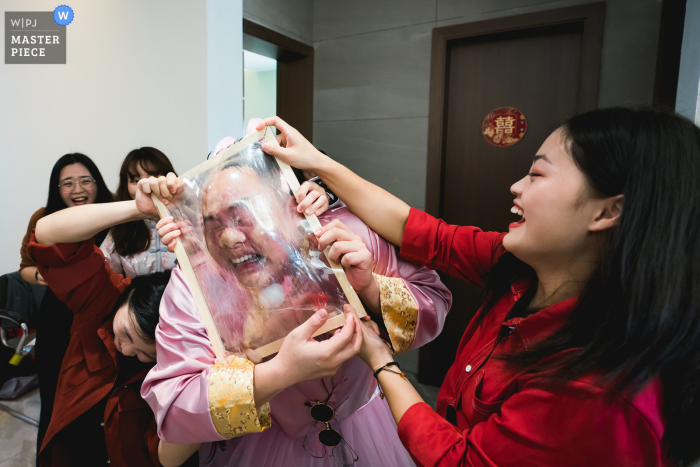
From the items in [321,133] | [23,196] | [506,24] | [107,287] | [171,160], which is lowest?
[107,287]


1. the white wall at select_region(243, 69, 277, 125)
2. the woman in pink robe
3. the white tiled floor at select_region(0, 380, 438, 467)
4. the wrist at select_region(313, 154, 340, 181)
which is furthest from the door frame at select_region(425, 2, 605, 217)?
the white wall at select_region(243, 69, 277, 125)

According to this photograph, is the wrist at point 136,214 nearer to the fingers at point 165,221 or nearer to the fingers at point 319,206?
the fingers at point 165,221

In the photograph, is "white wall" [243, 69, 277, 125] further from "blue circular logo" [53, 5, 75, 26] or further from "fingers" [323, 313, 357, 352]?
"fingers" [323, 313, 357, 352]

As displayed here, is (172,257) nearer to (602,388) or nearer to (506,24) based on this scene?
(602,388)

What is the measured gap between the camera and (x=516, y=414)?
0.63 metres

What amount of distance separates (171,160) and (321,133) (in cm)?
117

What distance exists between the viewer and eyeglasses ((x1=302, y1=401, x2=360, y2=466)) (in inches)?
35.5

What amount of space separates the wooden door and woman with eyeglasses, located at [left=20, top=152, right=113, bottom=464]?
1.82m

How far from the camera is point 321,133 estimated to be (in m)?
2.84

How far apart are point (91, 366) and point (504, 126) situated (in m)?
2.24

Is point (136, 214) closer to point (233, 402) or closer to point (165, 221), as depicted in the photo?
point (165, 221)

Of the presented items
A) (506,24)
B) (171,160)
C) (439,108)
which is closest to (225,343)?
(171,160)

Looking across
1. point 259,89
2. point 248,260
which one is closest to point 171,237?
point 248,260

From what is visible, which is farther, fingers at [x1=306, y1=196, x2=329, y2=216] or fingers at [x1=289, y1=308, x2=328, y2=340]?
fingers at [x1=306, y1=196, x2=329, y2=216]
